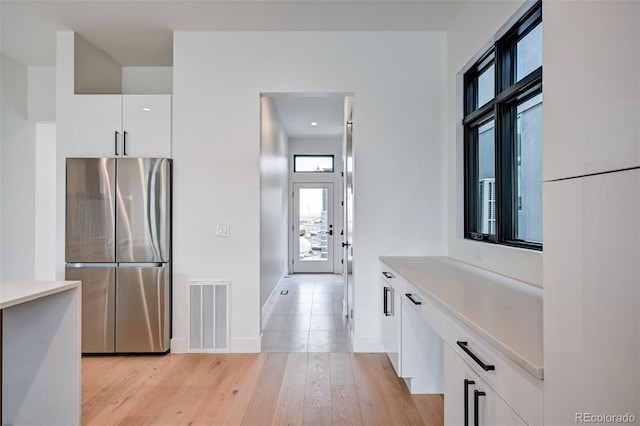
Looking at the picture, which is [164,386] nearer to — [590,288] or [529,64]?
[590,288]

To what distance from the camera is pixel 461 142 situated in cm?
321

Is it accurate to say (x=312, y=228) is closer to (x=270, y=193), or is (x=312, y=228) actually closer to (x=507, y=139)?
(x=270, y=193)

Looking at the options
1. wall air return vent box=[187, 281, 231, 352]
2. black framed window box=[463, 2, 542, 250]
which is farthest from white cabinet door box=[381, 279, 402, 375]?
wall air return vent box=[187, 281, 231, 352]

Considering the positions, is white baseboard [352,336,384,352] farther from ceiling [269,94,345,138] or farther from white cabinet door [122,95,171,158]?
ceiling [269,94,345,138]

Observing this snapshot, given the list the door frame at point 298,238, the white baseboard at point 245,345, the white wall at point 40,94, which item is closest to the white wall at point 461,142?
A: the white baseboard at point 245,345

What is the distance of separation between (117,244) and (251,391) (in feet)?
5.64

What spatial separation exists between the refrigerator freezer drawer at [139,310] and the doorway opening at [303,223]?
1.01 m

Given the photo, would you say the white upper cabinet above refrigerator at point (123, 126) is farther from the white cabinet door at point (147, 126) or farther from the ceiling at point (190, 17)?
the ceiling at point (190, 17)

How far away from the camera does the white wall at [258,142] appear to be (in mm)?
3371

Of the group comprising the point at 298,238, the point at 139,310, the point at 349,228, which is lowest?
the point at 139,310

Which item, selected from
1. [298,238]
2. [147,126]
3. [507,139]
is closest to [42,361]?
[147,126]

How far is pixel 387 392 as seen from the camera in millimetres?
2598

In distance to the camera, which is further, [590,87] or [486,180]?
[486,180]

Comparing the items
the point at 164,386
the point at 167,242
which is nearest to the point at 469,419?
the point at 164,386
